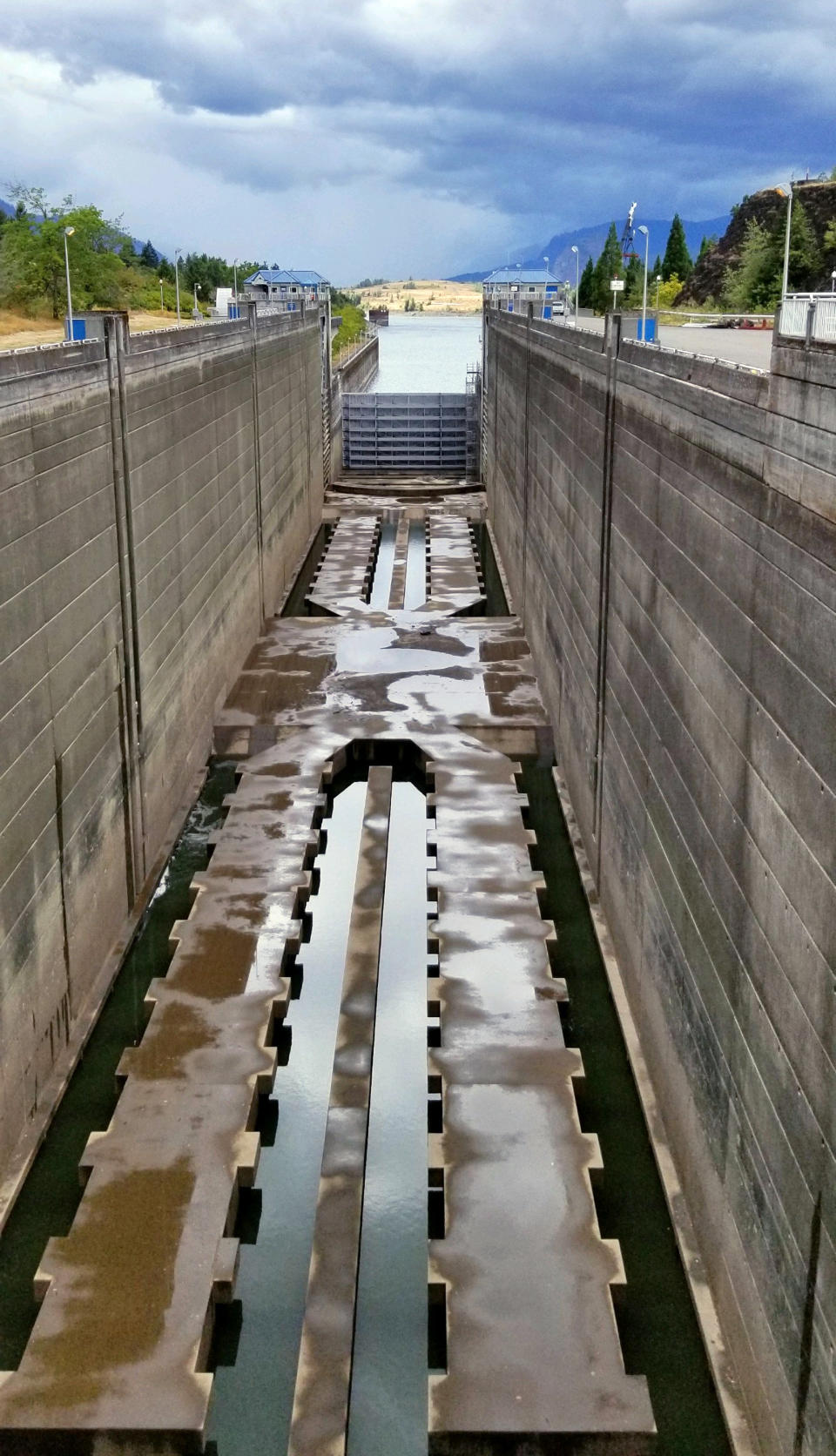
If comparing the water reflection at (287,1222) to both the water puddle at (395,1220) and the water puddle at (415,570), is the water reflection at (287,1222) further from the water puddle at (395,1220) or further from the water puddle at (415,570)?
the water puddle at (415,570)

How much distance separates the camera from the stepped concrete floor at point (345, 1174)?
675 cm

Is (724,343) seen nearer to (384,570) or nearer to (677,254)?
(384,570)

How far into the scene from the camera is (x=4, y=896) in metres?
8.83

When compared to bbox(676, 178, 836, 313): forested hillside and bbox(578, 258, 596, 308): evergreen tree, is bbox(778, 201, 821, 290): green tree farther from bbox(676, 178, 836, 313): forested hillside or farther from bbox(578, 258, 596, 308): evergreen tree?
bbox(578, 258, 596, 308): evergreen tree

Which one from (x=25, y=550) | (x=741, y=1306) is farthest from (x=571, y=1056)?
(x=25, y=550)

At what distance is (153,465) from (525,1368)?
10.1 meters

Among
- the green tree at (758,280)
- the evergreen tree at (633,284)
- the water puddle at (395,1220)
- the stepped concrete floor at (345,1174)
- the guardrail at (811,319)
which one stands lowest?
the water puddle at (395,1220)

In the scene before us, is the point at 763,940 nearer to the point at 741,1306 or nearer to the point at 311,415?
the point at 741,1306

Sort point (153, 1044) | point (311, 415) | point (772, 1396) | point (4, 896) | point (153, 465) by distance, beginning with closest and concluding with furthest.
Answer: point (772, 1396), point (4, 896), point (153, 1044), point (153, 465), point (311, 415)

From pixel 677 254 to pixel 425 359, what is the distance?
5072 cm

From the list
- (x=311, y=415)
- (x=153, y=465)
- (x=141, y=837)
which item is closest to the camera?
(x=141, y=837)

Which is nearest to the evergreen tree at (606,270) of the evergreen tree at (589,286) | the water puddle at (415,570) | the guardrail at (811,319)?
the evergreen tree at (589,286)

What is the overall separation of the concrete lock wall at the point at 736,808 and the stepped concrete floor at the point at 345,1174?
755 millimetres

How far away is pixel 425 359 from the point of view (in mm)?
112688
